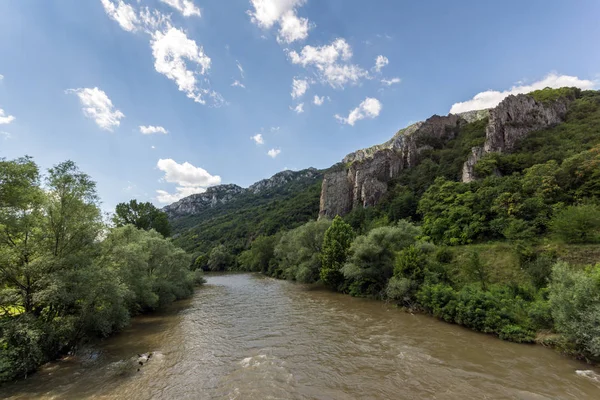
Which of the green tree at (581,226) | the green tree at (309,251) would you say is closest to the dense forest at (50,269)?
the green tree at (309,251)

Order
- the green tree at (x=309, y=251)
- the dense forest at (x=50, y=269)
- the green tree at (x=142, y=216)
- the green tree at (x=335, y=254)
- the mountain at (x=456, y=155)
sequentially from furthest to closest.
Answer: the green tree at (x=142, y=216) < the mountain at (x=456, y=155) < the green tree at (x=309, y=251) < the green tree at (x=335, y=254) < the dense forest at (x=50, y=269)

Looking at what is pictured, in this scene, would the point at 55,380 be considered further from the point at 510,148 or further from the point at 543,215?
the point at 510,148

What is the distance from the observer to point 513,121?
2194 inches

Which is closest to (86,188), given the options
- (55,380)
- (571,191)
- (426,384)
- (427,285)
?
(55,380)

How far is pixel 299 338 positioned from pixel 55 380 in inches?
490

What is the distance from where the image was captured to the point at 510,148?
52281mm

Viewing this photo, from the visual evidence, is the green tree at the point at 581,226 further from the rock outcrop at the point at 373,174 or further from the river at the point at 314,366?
the rock outcrop at the point at 373,174

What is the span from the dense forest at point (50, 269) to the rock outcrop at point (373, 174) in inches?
2344

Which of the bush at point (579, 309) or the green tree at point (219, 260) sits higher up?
the bush at point (579, 309)

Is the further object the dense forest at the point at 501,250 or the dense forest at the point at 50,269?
the dense forest at the point at 501,250

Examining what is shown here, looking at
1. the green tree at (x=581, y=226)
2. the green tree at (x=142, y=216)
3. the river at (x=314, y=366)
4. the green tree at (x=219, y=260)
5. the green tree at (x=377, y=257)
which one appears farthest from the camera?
the green tree at (x=219, y=260)

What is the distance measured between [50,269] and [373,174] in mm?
67742

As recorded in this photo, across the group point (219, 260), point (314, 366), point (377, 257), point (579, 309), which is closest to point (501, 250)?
point (377, 257)

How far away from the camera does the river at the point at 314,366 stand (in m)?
10.2
